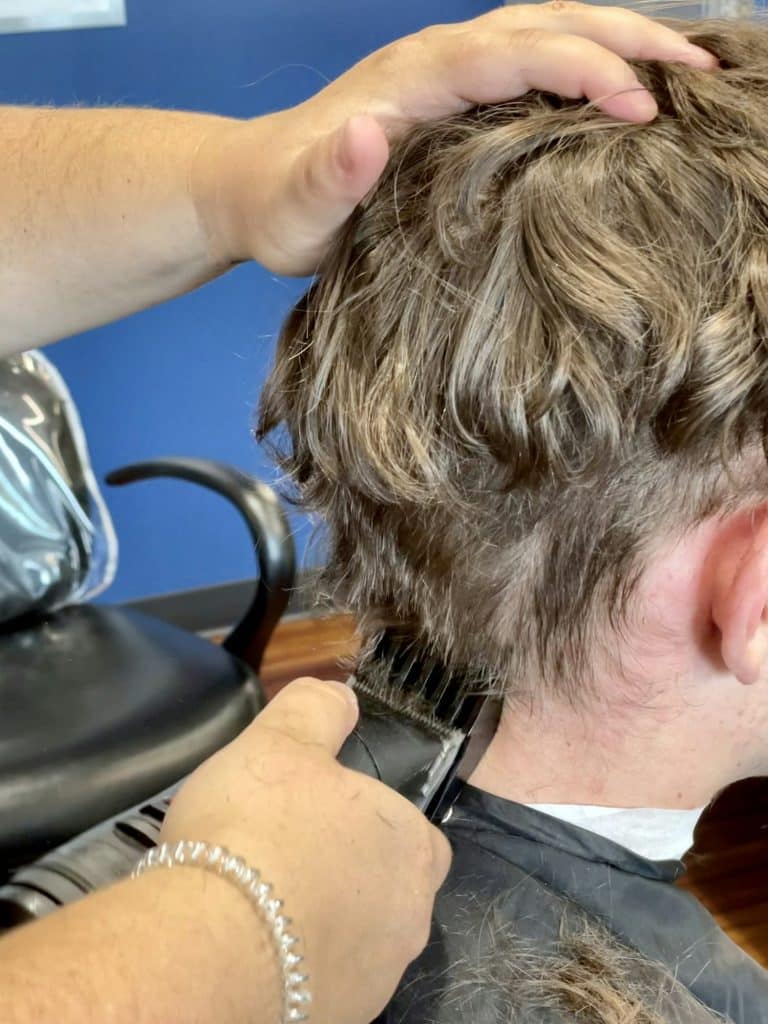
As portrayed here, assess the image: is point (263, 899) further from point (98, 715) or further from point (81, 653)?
point (81, 653)

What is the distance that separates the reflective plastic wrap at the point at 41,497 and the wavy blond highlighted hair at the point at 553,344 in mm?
973

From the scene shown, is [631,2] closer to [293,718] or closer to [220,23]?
[293,718]

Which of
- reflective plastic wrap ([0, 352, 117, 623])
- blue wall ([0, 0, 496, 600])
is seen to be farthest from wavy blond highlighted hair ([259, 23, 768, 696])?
blue wall ([0, 0, 496, 600])

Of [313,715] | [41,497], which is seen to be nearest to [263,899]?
[313,715]

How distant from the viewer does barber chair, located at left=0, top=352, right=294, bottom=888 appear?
1.36 metres

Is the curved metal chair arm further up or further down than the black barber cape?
further down

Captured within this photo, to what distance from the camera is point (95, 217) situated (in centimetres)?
92

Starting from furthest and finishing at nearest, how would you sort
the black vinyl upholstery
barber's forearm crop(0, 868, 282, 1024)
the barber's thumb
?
the black vinyl upholstery → the barber's thumb → barber's forearm crop(0, 868, 282, 1024)

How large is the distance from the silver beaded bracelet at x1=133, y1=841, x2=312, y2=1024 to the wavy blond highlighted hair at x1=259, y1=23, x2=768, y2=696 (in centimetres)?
27

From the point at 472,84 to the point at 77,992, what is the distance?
1.87 ft

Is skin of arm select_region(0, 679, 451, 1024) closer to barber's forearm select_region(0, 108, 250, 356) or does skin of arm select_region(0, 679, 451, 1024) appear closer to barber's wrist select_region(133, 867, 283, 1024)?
barber's wrist select_region(133, 867, 283, 1024)

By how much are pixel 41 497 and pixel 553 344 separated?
1.19 metres

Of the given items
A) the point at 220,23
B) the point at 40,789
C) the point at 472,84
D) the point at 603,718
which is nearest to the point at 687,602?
the point at 603,718

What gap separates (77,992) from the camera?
0.49 m
